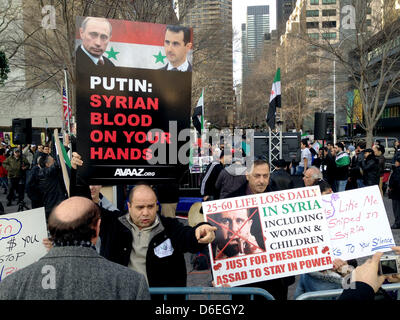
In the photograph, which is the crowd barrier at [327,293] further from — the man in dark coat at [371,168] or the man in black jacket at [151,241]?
the man in dark coat at [371,168]

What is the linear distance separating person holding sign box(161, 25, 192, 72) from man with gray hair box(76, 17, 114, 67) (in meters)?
0.48

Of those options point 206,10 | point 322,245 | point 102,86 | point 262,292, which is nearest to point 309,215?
point 322,245

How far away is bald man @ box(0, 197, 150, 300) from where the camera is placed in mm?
1795

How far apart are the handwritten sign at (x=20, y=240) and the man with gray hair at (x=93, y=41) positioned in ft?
4.02

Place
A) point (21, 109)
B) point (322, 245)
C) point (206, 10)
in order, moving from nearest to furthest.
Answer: point (322, 245) < point (206, 10) < point (21, 109)

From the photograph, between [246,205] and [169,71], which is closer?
[246,205]

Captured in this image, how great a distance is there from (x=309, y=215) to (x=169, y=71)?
1616 millimetres

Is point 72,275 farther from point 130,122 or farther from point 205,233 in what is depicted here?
point 130,122

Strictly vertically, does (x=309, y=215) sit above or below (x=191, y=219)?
above

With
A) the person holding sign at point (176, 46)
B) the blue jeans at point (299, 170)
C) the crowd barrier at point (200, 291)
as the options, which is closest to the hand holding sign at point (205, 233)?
the crowd barrier at point (200, 291)

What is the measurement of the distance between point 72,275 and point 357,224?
2.27 m

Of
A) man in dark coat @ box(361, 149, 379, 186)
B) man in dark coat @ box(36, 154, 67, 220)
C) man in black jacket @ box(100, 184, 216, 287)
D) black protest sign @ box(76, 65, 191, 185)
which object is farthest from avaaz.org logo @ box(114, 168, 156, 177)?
man in dark coat @ box(361, 149, 379, 186)

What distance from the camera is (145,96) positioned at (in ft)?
11.6
